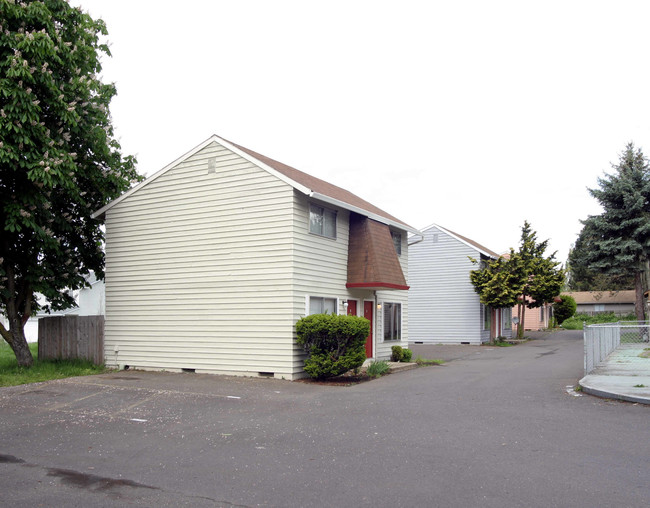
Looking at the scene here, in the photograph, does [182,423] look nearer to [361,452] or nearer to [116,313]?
[361,452]

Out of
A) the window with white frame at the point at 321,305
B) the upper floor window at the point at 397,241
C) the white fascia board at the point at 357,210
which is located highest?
the white fascia board at the point at 357,210

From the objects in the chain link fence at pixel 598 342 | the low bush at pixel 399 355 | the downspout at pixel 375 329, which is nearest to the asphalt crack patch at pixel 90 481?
the chain link fence at pixel 598 342

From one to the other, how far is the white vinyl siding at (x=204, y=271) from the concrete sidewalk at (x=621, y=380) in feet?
23.6

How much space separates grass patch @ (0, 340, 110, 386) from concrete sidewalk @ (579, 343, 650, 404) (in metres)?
13.1

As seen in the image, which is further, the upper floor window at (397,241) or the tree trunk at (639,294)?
the tree trunk at (639,294)

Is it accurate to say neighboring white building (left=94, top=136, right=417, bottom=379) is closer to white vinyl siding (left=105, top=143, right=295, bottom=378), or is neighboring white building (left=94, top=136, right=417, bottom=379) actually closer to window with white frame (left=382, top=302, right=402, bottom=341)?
white vinyl siding (left=105, top=143, right=295, bottom=378)

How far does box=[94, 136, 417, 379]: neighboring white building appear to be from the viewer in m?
15.4

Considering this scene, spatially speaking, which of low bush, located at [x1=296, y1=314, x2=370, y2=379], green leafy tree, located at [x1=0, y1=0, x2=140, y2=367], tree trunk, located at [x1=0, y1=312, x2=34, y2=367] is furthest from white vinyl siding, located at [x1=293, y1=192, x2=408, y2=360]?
tree trunk, located at [x1=0, y1=312, x2=34, y2=367]

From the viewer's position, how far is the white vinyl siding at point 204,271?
15.4 meters

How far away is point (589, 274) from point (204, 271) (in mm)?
55287

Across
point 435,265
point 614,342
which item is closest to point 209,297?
point 614,342

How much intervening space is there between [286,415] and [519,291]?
23.0 meters

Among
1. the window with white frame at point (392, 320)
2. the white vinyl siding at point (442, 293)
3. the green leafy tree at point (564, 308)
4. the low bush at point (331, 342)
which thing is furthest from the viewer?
the green leafy tree at point (564, 308)

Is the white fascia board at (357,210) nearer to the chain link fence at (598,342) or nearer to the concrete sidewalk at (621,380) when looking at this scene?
the chain link fence at (598,342)
